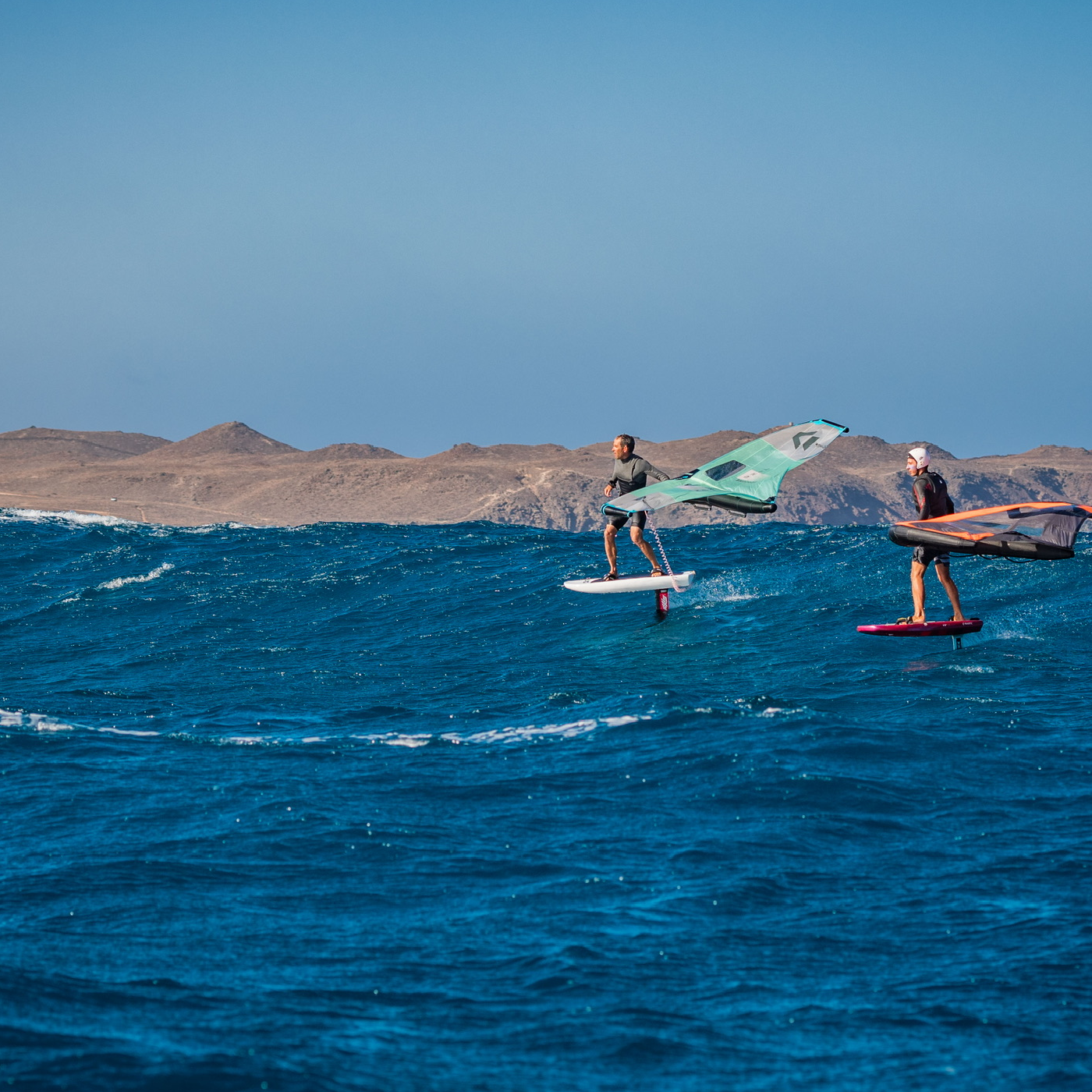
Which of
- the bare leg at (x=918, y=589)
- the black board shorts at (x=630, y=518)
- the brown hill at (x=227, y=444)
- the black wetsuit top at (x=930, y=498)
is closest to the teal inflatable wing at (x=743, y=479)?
the black board shorts at (x=630, y=518)

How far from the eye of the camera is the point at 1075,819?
9336 mm

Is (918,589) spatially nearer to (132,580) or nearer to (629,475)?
(629,475)

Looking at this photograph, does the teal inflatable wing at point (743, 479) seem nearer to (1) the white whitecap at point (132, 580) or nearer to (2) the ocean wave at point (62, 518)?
(1) the white whitecap at point (132, 580)

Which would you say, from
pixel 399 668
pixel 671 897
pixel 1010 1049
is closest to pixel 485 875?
pixel 671 897

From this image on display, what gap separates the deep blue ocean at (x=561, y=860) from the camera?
6.18 meters

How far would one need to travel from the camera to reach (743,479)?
16312 mm

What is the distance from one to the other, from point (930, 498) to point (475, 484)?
4747 centimetres

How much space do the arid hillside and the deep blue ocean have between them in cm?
3025

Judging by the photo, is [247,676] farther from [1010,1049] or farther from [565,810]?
[1010,1049]

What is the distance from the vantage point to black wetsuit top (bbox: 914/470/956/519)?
14367mm

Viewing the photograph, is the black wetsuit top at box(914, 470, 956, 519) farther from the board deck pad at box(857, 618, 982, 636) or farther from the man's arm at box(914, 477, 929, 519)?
the board deck pad at box(857, 618, 982, 636)

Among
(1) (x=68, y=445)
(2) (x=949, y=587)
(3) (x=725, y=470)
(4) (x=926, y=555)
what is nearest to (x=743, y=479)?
(3) (x=725, y=470)

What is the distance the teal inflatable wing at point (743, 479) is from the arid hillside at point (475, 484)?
3008 cm

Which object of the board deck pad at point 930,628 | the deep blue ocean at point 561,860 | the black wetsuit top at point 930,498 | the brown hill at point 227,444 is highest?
the brown hill at point 227,444
